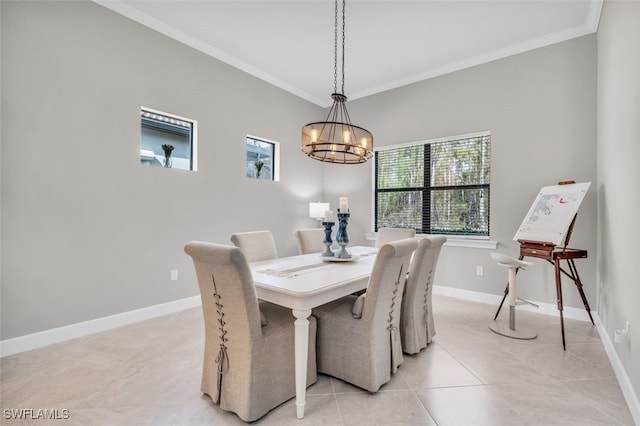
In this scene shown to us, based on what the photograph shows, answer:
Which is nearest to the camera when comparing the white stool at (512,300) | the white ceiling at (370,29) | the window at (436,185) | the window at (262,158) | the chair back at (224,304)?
the chair back at (224,304)

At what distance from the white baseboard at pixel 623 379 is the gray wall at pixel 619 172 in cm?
5

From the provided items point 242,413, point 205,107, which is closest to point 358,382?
point 242,413

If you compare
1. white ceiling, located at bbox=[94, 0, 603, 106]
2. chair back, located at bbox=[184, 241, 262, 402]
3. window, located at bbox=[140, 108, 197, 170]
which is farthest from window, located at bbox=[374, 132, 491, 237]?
chair back, located at bbox=[184, 241, 262, 402]

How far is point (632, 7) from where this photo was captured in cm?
183

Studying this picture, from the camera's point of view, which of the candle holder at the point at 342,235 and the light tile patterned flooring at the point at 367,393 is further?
the candle holder at the point at 342,235

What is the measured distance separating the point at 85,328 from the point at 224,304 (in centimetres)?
203

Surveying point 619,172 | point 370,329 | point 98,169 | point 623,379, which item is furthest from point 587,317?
point 98,169

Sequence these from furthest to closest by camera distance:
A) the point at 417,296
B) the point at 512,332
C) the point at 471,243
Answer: the point at 471,243, the point at 512,332, the point at 417,296

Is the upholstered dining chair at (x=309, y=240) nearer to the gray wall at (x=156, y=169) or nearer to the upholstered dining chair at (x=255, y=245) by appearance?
the upholstered dining chair at (x=255, y=245)

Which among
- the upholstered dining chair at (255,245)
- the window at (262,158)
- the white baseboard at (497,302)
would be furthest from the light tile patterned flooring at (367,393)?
the window at (262,158)

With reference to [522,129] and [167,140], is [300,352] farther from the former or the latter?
[522,129]

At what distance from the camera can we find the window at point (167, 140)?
10.6ft

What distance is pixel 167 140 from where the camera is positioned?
3414mm

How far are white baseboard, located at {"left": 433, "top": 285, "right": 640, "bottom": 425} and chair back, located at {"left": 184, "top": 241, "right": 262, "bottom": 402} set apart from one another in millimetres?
2139
